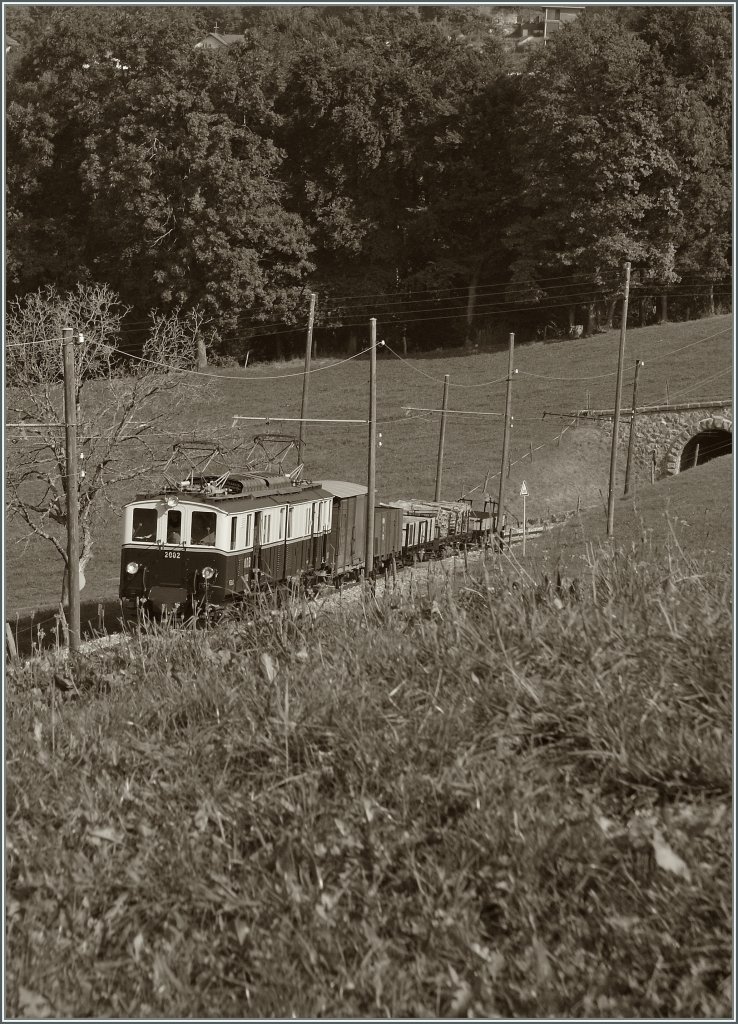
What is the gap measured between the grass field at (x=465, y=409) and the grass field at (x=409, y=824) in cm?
2939

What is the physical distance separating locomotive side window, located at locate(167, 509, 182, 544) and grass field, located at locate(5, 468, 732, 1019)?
15060 millimetres

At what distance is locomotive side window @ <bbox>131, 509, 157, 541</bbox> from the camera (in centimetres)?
2438

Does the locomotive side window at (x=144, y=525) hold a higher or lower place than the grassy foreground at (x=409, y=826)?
lower

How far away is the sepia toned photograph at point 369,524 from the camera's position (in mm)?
6164

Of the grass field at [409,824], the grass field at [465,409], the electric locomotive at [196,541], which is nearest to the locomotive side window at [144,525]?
the electric locomotive at [196,541]

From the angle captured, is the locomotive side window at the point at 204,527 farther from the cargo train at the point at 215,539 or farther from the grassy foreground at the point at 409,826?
the grassy foreground at the point at 409,826

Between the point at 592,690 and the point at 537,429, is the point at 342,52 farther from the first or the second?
the point at 592,690

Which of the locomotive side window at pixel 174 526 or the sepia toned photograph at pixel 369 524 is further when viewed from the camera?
the locomotive side window at pixel 174 526

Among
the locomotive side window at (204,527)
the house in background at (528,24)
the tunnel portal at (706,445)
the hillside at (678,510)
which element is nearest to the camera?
the locomotive side window at (204,527)

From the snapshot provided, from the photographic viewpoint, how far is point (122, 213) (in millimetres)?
64312

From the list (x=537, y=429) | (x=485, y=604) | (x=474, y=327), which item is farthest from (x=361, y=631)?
(x=474, y=327)

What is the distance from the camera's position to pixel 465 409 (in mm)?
55531

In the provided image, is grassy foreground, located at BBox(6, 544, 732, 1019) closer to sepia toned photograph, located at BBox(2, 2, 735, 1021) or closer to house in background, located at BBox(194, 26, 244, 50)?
sepia toned photograph, located at BBox(2, 2, 735, 1021)

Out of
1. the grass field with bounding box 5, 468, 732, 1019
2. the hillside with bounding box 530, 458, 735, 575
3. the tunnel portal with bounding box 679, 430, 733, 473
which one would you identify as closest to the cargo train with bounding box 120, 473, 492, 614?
the hillside with bounding box 530, 458, 735, 575
